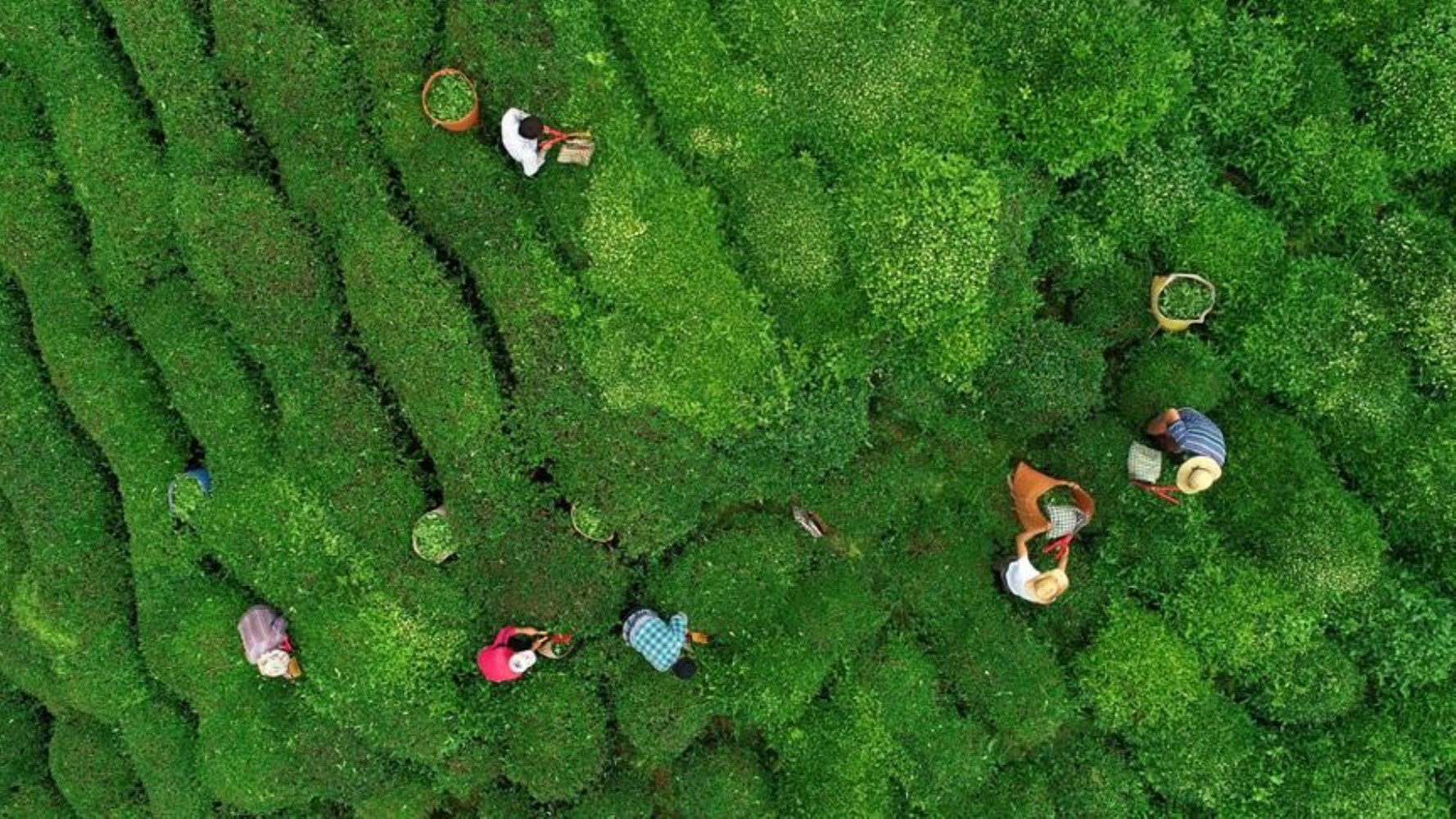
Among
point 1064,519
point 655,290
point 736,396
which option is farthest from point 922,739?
point 655,290

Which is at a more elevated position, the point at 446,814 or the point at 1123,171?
the point at 1123,171

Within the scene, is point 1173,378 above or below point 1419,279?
below

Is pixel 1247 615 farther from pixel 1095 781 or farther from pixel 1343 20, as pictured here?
pixel 1343 20

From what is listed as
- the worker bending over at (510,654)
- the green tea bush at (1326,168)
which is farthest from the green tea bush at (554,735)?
the green tea bush at (1326,168)

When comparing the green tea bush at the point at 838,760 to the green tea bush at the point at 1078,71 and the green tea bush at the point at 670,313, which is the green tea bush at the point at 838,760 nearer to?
the green tea bush at the point at 670,313

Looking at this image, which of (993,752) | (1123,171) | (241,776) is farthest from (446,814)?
(1123,171)

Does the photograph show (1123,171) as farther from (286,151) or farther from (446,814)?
(446,814)

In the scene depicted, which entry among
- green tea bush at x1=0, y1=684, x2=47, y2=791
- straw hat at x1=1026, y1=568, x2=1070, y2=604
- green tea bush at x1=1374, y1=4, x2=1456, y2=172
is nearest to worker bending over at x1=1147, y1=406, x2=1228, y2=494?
straw hat at x1=1026, y1=568, x2=1070, y2=604
